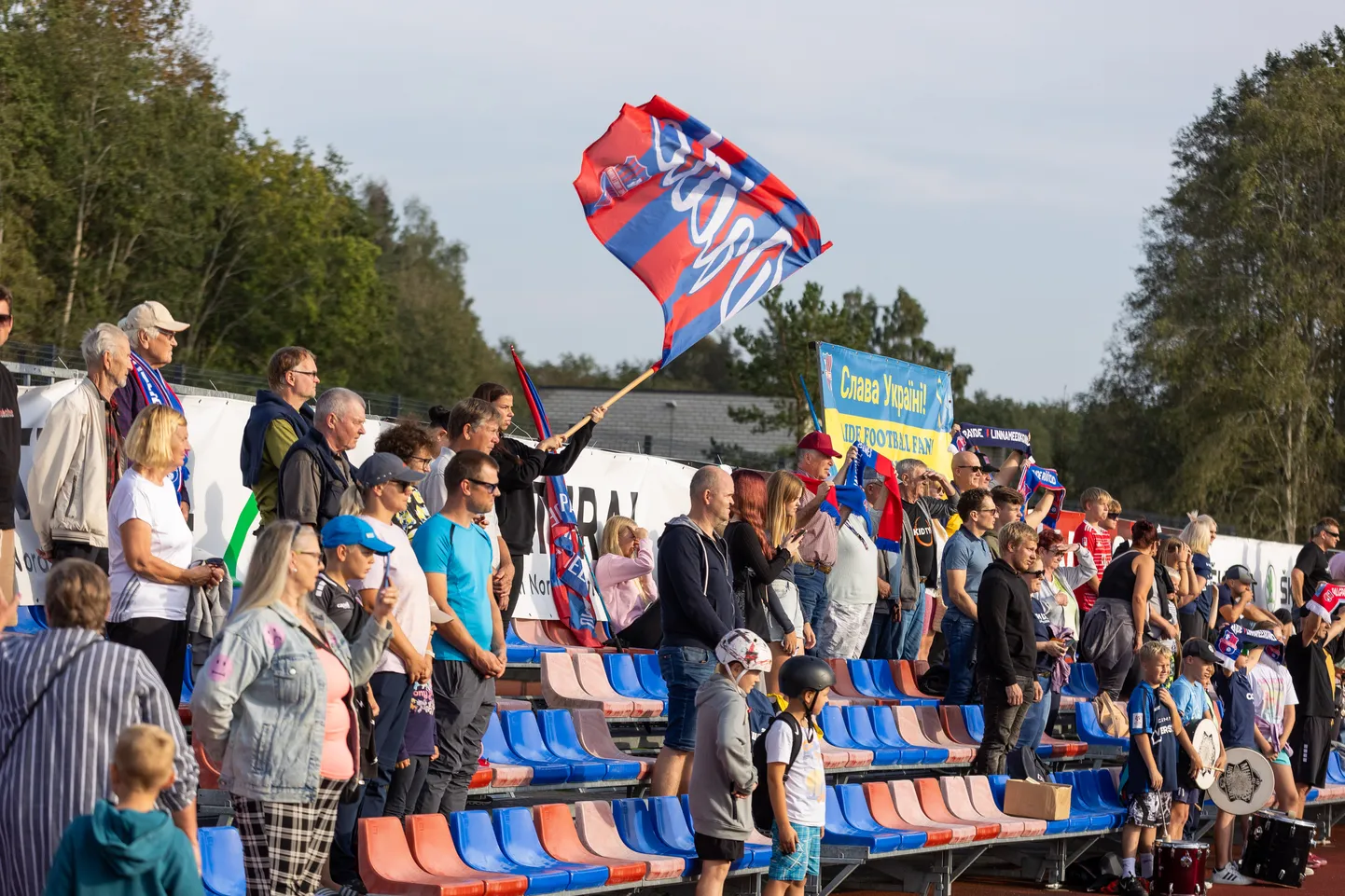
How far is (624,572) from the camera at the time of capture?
10391 millimetres

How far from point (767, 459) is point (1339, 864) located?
10.9 metres

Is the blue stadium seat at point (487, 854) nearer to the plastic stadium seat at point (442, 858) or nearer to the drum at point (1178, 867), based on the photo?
the plastic stadium seat at point (442, 858)

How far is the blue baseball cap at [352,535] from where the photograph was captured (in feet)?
17.7

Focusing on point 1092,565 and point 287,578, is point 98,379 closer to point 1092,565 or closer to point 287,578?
point 287,578

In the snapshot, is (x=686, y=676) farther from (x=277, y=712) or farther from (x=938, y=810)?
(x=277, y=712)

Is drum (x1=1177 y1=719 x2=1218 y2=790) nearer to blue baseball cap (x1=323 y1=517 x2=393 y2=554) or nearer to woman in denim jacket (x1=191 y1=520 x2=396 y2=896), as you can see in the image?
blue baseball cap (x1=323 y1=517 x2=393 y2=554)

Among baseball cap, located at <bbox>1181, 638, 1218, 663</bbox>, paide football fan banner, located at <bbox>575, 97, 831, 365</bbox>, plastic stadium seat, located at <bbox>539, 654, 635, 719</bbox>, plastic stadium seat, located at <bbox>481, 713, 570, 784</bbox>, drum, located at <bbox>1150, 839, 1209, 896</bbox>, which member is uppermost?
paide football fan banner, located at <bbox>575, 97, 831, 365</bbox>

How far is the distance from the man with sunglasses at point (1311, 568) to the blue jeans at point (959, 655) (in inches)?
162

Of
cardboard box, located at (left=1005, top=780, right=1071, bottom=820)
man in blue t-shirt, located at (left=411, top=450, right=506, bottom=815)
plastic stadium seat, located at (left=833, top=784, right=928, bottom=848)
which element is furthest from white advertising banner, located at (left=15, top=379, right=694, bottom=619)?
cardboard box, located at (left=1005, top=780, right=1071, bottom=820)

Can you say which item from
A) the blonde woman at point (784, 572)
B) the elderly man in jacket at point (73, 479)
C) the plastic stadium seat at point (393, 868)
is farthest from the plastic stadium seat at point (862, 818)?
the elderly man in jacket at point (73, 479)

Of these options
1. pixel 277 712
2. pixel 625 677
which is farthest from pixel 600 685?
pixel 277 712

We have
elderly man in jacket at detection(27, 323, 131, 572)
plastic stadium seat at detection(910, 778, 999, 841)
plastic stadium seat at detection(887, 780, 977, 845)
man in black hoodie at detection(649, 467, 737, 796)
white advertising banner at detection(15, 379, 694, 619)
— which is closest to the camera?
elderly man in jacket at detection(27, 323, 131, 572)

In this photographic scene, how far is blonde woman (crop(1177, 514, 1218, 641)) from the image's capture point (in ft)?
41.5

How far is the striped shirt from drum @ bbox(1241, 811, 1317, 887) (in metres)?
8.49
